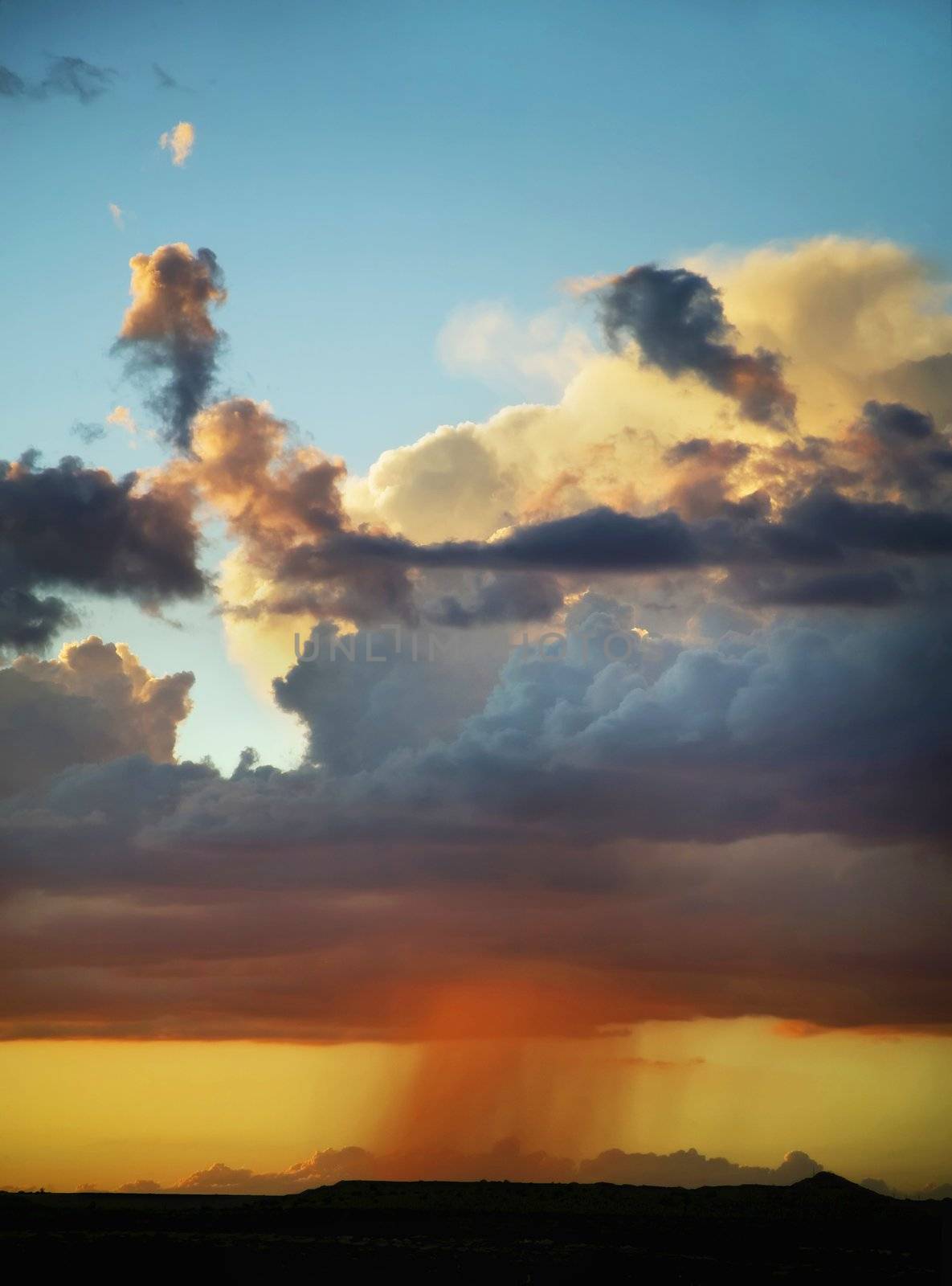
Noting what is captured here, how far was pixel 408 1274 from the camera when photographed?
16338 centimetres

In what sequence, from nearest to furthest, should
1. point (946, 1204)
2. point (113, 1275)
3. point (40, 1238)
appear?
point (946, 1204)
point (113, 1275)
point (40, 1238)

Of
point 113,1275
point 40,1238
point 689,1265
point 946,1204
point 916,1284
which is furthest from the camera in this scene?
point 40,1238

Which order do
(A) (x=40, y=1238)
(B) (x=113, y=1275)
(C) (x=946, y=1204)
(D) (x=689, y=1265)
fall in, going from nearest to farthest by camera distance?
(C) (x=946, y=1204)
(B) (x=113, y=1275)
(D) (x=689, y=1265)
(A) (x=40, y=1238)

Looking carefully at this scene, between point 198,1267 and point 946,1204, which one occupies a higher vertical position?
point 946,1204

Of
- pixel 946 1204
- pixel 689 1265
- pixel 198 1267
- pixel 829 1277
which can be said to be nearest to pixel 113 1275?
→ pixel 198 1267

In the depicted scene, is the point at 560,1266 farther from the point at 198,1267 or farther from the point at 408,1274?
the point at 198,1267

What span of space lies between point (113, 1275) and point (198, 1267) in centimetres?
1238

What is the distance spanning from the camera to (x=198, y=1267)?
164875 millimetres

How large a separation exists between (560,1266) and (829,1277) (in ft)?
106

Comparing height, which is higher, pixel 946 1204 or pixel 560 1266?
pixel 946 1204

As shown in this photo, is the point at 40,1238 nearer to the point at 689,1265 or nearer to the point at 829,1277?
the point at 689,1265

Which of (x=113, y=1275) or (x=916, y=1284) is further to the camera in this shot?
(x=916, y=1284)

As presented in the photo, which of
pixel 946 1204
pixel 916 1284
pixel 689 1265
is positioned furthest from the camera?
pixel 689 1265

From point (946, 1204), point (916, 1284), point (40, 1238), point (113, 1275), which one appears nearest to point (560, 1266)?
point (916, 1284)
